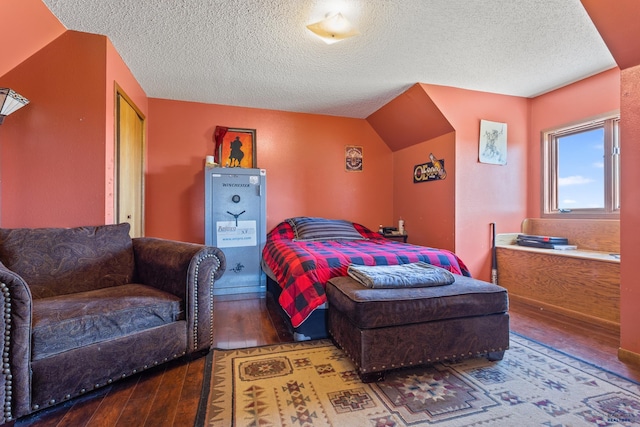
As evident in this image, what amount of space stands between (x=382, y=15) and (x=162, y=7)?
1.49 meters

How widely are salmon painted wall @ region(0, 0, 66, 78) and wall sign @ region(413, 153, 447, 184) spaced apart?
364 centimetres

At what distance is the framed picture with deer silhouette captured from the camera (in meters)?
3.73

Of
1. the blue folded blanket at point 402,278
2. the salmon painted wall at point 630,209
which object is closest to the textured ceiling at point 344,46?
the salmon painted wall at point 630,209

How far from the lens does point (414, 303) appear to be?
166 cm

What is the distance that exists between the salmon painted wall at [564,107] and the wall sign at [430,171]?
1109mm

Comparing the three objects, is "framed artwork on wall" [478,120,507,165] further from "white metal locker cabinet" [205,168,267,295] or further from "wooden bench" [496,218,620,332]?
"white metal locker cabinet" [205,168,267,295]

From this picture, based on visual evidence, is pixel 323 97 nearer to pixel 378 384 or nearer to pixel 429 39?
pixel 429 39

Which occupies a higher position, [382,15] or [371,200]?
[382,15]

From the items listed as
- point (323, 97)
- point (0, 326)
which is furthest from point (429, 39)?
point (0, 326)

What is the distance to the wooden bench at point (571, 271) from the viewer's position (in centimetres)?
245

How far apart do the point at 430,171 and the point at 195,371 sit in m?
3.18

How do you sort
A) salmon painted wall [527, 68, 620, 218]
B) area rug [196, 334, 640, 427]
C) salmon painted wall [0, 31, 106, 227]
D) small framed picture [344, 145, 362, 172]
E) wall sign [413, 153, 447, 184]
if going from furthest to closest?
small framed picture [344, 145, 362, 172]
wall sign [413, 153, 447, 184]
salmon painted wall [527, 68, 620, 218]
salmon painted wall [0, 31, 106, 227]
area rug [196, 334, 640, 427]

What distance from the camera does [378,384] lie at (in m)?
1.61

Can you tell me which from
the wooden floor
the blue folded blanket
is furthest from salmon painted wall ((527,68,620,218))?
the blue folded blanket
